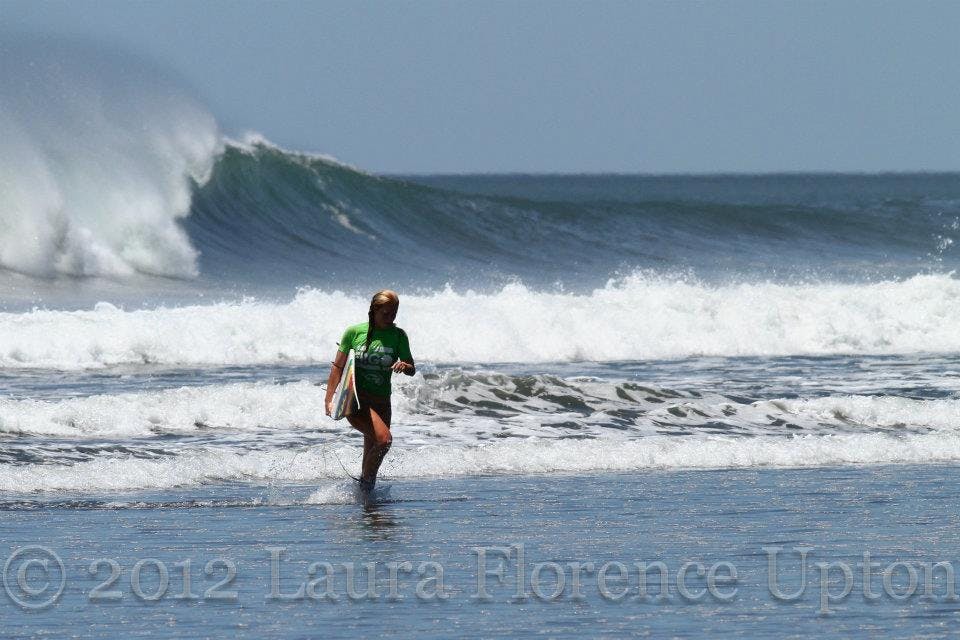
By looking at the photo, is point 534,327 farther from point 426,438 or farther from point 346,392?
point 346,392

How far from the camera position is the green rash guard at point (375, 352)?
28.6ft

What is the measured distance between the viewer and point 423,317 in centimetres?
2009

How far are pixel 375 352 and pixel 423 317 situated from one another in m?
11.4

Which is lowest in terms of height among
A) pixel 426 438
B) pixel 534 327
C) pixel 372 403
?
pixel 426 438

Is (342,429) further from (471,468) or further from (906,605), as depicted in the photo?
(906,605)

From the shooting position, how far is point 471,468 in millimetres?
10383

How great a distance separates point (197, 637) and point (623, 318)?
1547 cm

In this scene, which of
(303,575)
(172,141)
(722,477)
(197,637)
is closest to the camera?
(197,637)

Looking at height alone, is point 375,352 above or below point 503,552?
above

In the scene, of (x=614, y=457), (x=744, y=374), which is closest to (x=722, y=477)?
(x=614, y=457)

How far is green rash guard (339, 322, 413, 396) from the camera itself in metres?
8.70

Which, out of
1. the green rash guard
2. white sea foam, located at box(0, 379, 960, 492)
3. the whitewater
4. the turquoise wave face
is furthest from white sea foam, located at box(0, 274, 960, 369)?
the green rash guard

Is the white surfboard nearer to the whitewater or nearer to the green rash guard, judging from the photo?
the green rash guard

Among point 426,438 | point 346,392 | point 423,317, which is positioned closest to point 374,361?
point 346,392
